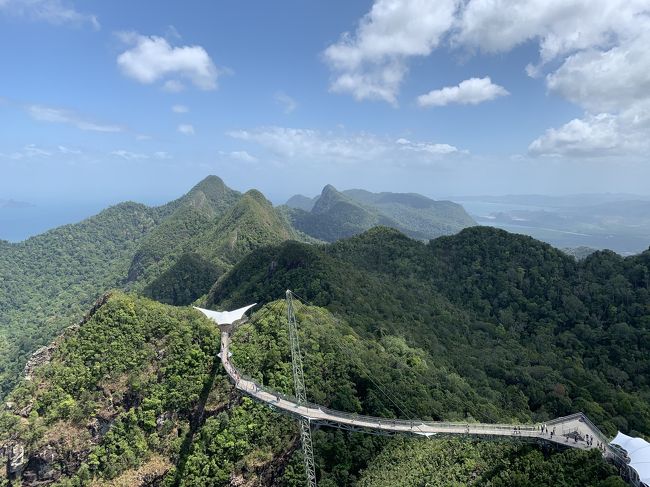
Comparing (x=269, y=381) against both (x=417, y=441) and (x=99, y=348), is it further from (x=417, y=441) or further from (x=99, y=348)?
(x=99, y=348)

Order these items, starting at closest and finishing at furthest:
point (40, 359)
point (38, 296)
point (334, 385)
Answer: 1. point (334, 385)
2. point (40, 359)
3. point (38, 296)

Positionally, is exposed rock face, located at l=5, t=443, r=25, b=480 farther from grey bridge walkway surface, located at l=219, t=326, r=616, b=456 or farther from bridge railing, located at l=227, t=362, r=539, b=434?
bridge railing, located at l=227, t=362, r=539, b=434

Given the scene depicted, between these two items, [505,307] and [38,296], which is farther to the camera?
[38,296]

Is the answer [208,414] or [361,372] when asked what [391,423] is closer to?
[361,372]

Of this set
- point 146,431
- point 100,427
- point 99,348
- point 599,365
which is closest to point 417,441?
point 146,431

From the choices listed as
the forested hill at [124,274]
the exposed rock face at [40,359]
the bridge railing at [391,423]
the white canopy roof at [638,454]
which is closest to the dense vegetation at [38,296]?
the forested hill at [124,274]

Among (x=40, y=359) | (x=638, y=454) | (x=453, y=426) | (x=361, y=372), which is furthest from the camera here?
(x=40, y=359)

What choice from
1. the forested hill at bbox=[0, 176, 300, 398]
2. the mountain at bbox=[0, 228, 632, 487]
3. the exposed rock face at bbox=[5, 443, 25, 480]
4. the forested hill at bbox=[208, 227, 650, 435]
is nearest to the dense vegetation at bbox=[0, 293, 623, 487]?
the mountain at bbox=[0, 228, 632, 487]

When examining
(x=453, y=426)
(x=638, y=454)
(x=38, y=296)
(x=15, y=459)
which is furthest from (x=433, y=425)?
(x=38, y=296)
